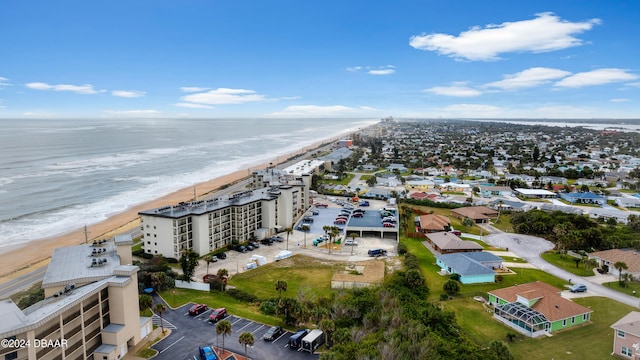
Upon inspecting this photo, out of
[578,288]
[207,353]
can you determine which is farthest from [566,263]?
[207,353]

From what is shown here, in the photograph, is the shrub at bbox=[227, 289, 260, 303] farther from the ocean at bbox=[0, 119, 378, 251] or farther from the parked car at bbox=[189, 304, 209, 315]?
the ocean at bbox=[0, 119, 378, 251]

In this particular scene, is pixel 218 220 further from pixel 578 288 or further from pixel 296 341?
pixel 578 288

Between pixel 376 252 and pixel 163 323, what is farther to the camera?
pixel 376 252

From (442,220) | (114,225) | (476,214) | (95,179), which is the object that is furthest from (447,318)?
(95,179)

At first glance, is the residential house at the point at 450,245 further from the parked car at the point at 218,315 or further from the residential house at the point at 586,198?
the residential house at the point at 586,198

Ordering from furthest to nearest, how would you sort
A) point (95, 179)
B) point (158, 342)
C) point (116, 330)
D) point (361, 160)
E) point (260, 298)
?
point (361, 160)
point (95, 179)
point (260, 298)
point (158, 342)
point (116, 330)

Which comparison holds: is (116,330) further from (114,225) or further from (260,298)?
(114,225)
